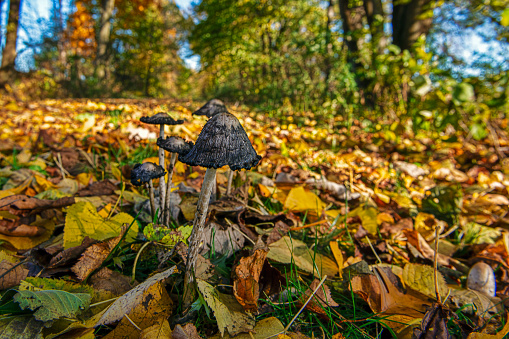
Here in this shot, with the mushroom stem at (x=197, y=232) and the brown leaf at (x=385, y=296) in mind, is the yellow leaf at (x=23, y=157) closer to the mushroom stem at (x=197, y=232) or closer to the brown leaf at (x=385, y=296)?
the mushroom stem at (x=197, y=232)

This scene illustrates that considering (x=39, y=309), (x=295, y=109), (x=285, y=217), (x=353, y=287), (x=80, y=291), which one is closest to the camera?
(x=39, y=309)

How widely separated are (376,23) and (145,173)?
4918 mm

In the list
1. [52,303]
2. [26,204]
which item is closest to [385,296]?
[52,303]

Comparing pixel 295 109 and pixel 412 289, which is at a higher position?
pixel 295 109

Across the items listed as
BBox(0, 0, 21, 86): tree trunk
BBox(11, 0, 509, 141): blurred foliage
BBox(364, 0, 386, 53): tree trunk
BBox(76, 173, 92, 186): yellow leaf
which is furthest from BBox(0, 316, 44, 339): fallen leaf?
BBox(0, 0, 21, 86): tree trunk

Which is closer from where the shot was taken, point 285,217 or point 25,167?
point 285,217

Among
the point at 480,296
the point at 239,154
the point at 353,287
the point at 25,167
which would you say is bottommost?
the point at 480,296

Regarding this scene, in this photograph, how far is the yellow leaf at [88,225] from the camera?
115 cm

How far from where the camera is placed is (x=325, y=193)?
2.26m

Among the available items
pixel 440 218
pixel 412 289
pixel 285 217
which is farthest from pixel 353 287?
pixel 440 218

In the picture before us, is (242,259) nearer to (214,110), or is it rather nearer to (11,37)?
(214,110)

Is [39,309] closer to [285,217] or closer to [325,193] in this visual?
[285,217]

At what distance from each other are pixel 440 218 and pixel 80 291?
7.87 feet

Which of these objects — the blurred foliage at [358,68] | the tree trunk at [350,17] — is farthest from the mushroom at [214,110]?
the tree trunk at [350,17]
